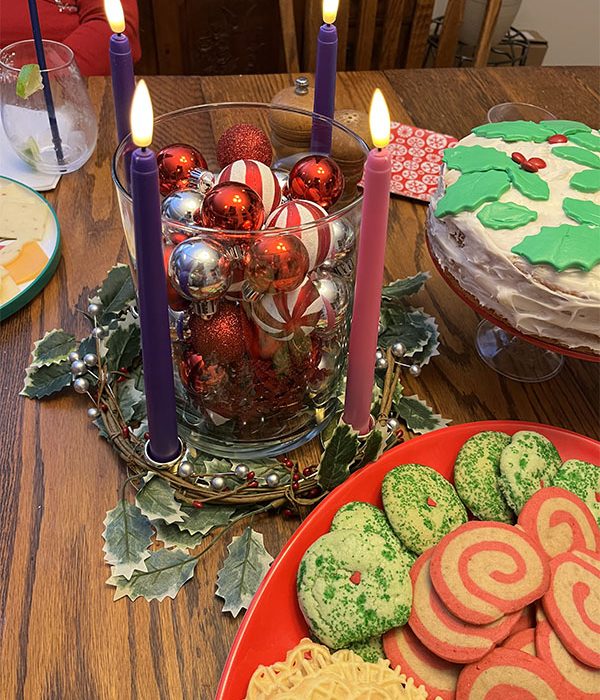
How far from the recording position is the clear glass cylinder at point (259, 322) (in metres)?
0.49

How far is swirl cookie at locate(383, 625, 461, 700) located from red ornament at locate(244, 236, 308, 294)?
0.80 feet

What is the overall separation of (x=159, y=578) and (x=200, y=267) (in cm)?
24

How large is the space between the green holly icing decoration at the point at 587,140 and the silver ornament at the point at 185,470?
49cm

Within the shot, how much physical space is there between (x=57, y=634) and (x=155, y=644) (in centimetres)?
7

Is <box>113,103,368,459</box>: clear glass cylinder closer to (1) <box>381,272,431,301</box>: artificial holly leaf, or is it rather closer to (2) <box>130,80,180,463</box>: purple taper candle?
(2) <box>130,80,180,463</box>: purple taper candle

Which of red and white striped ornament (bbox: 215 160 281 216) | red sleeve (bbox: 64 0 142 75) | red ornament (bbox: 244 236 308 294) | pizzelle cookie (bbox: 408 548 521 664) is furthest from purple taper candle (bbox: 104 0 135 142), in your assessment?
red sleeve (bbox: 64 0 142 75)

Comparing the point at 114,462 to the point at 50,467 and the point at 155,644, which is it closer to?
the point at 50,467

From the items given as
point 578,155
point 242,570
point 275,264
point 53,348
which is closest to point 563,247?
point 578,155

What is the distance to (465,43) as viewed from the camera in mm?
2316

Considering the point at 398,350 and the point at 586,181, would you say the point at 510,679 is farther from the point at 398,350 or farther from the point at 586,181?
the point at 586,181

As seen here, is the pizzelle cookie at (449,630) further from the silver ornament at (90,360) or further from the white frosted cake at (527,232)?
the silver ornament at (90,360)

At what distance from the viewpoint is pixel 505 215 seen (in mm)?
611

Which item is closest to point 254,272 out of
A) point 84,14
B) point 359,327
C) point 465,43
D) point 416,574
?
point 359,327

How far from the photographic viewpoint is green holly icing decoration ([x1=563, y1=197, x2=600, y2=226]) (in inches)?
24.0
